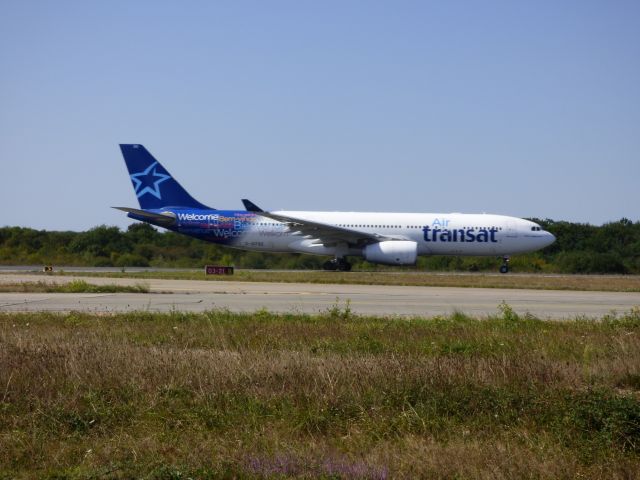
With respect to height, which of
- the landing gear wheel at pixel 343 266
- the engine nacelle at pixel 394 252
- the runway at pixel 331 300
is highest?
the engine nacelle at pixel 394 252

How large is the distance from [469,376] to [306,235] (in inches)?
1211

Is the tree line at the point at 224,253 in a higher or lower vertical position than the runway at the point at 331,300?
higher

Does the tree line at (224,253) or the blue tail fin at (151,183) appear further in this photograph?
the tree line at (224,253)

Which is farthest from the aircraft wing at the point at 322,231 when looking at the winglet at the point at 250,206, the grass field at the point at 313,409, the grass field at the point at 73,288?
the grass field at the point at 313,409

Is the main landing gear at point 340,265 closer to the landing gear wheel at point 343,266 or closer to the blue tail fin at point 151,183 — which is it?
the landing gear wheel at point 343,266

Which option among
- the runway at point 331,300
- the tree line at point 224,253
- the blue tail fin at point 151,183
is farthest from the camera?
the tree line at point 224,253

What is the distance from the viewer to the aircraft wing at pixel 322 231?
123 feet

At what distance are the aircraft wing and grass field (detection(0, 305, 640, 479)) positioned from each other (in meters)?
26.0

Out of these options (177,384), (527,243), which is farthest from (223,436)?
(527,243)

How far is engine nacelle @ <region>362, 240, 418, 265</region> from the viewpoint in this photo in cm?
3700

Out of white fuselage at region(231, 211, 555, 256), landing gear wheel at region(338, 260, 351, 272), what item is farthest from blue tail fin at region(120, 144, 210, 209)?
landing gear wheel at region(338, 260, 351, 272)

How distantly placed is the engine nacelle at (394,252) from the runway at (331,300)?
28.4 feet

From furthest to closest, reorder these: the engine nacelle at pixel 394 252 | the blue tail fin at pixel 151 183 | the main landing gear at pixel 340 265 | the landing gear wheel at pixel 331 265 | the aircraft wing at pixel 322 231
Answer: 1. the blue tail fin at pixel 151 183
2. the landing gear wheel at pixel 331 265
3. the main landing gear at pixel 340 265
4. the aircraft wing at pixel 322 231
5. the engine nacelle at pixel 394 252

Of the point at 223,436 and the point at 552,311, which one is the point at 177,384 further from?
the point at 552,311
